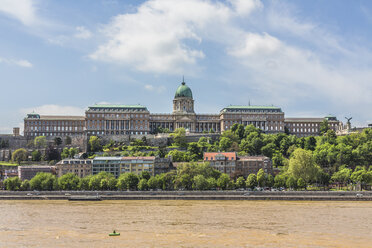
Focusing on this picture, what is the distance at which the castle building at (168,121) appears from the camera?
148 m

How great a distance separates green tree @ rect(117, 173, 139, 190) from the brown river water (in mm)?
15450

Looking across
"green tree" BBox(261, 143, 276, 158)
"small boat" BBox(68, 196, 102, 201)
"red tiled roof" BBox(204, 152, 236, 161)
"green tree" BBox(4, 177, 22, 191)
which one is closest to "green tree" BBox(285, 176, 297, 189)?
"red tiled roof" BBox(204, 152, 236, 161)

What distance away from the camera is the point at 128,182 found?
88938 millimetres

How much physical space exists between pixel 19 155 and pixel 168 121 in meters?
50.7

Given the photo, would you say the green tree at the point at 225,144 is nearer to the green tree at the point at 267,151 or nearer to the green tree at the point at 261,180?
the green tree at the point at 267,151

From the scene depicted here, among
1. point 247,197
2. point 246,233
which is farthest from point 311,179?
point 246,233

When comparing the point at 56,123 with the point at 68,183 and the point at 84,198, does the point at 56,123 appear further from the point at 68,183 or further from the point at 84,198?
the point at 84,198

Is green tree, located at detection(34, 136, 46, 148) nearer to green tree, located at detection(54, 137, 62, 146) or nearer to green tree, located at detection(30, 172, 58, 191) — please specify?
green tree, located at detection(54, 137, 62, 146)

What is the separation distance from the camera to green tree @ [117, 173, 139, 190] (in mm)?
88375

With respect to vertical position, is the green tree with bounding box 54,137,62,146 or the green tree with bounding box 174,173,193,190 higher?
the green tree with bounding box 54,137,62,146

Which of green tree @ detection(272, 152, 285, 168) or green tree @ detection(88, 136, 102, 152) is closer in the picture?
green tree @ detection(272, 152, 285, 168)

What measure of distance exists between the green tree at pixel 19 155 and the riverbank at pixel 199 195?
37.9 m

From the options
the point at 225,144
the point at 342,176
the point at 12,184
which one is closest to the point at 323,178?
the point at 342,176

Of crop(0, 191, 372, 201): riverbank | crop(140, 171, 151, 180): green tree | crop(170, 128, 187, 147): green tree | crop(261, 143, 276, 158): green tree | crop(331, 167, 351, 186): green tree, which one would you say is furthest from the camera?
crop(170, 128, 187, 147): green tree
